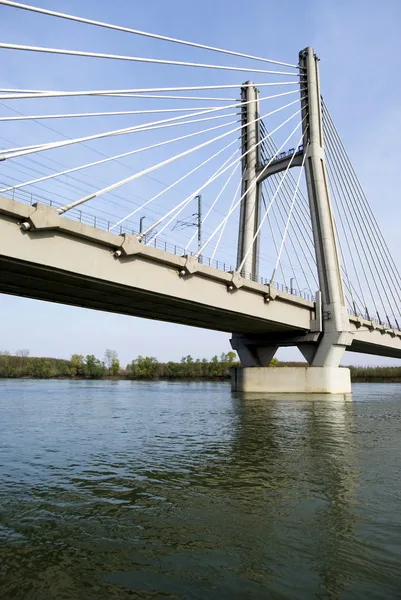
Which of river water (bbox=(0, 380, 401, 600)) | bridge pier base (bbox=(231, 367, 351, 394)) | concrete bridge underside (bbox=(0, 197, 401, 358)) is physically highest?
concrete bridge underside (bbox=(0, 197, 401, 358))

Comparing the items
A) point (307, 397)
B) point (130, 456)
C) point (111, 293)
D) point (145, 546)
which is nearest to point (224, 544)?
point (145, 546)

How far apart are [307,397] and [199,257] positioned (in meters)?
16.1

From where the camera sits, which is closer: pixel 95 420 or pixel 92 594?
pixel 92 594

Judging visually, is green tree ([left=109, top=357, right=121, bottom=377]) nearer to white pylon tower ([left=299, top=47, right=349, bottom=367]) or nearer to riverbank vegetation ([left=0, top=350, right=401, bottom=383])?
riverbank vegetation ([left=0, top=350, right=401, bottom=383])

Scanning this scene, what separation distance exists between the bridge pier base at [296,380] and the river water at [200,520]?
26655mm

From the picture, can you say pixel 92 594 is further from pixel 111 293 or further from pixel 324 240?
pixel 324 240

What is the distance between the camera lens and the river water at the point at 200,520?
190 inches

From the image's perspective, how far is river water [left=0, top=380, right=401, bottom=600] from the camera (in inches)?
190

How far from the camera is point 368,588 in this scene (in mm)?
4688

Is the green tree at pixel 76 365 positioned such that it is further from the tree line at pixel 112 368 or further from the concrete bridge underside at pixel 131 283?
the concrete bridge underside at pixel 131 283

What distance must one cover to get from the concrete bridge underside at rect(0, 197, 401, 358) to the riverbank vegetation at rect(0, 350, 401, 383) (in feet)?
304

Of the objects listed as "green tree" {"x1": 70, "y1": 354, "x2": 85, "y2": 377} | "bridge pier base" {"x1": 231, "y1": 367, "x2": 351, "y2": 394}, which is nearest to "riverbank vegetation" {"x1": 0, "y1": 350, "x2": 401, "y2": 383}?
"green tree" {"x1": 70, "y1": 354, "x2": 85, "y2": 377}

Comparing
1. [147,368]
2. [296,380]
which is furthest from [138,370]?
[296,380]

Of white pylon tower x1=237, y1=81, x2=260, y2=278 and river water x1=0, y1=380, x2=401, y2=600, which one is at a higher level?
white pylon tower x1=237, y1=81, x2=260, y2=278
